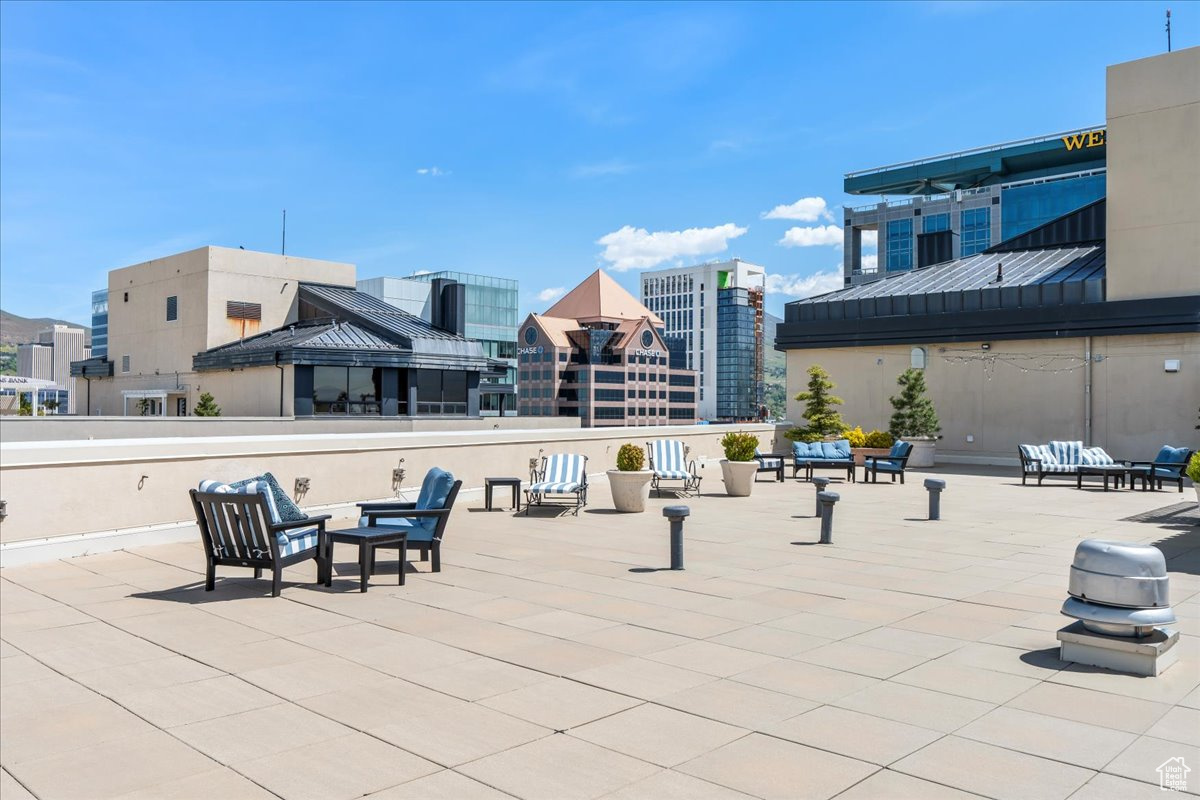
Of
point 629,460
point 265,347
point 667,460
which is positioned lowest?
point 667,460

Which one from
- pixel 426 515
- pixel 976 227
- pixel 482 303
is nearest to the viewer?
pixel 426 515

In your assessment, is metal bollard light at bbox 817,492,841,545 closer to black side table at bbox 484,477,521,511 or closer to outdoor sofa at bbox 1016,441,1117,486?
black side table at bbox 484,477,521,511

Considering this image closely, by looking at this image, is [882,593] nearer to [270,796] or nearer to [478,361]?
[270,796]

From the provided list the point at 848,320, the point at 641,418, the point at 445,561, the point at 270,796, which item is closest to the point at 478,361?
the point at 848,320

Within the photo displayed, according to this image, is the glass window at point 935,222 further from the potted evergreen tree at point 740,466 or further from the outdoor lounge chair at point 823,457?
the potted evergreen tree at point 740,466

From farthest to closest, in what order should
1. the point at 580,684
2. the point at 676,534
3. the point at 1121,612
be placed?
the point at 676,534 → the point at 1121,612 → the point at 580,684

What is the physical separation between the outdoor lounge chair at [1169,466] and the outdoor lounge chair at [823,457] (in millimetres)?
6023

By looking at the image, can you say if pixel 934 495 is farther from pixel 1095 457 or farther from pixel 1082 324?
pixel 1082 324

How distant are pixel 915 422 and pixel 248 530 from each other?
20404 mm

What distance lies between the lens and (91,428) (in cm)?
2314

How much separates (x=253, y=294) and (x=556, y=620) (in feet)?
129

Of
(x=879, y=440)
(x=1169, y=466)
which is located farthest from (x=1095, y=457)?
(x=879, y=440)

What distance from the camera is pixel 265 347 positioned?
36562 mm

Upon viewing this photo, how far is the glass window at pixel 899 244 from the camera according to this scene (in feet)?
385
